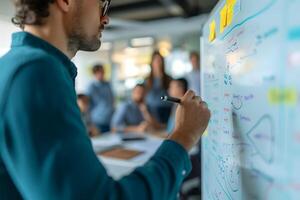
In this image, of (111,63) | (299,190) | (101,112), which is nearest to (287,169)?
(299,190)

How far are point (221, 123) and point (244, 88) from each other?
267mm

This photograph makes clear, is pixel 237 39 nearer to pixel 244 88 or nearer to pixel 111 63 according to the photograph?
pixel 244 88

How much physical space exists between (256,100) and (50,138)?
0.41 metres

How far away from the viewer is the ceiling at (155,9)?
16.1 feet

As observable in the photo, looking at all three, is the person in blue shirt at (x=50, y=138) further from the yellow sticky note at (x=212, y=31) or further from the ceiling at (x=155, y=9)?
the ceiling at (x=155, y=9)

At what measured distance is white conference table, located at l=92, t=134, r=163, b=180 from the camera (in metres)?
2.29

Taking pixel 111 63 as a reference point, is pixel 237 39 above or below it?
below

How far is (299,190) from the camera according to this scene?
1.65ft

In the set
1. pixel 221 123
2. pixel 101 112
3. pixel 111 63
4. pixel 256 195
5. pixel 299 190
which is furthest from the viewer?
pixel 111 63

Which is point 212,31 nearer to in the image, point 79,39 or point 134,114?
point 79,39

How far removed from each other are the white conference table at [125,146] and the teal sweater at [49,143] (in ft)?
4.05

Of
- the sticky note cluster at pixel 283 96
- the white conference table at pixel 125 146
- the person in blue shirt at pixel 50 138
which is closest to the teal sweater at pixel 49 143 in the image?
the person in blue shirt at pixel 50 138

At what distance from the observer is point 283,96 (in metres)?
0.53

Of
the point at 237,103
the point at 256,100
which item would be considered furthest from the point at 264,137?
the point at 237,103
